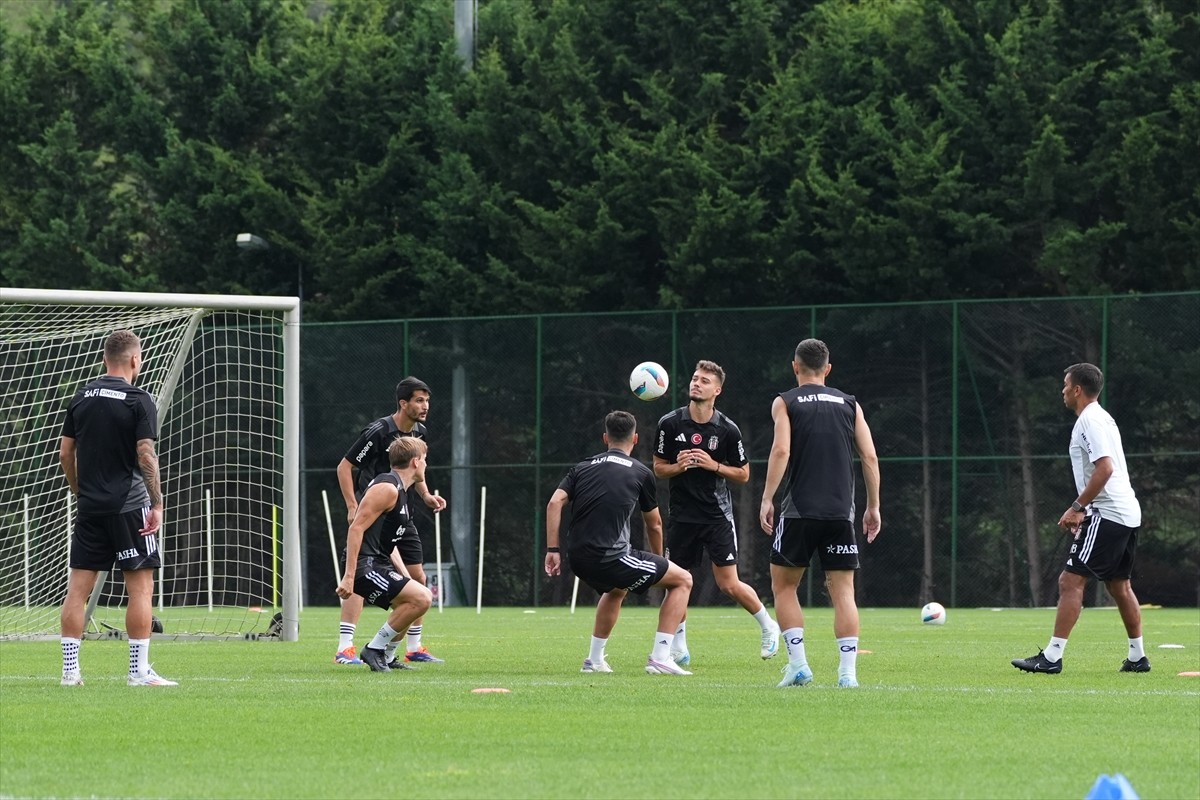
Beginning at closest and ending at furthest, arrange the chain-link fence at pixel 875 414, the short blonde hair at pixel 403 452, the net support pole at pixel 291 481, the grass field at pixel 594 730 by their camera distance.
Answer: the grass field at pixel 594 730
the short blonde hair at pixel 403 452
the net support pole at pixel 291 481
the chain-link fence at pixel 875 414

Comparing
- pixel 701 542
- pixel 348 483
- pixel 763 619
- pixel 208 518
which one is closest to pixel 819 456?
pixel 701 542

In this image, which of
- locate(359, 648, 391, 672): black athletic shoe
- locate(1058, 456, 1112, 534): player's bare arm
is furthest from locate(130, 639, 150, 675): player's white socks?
locate(1058, 456, 1112, 534): player's bare arm

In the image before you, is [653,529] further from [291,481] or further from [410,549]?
[291,481]

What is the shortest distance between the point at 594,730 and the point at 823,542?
8.91ft

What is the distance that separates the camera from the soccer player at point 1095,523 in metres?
12.3

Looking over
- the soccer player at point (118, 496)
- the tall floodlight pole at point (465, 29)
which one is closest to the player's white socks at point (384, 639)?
the soccer player at point (118, 496)

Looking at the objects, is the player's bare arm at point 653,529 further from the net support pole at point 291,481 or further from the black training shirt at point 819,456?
the net support pole at point 291,481

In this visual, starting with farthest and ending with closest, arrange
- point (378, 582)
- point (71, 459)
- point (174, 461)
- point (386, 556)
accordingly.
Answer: point (174, 461) → point (386, 556) → point (378, 582) → point (71, 459)

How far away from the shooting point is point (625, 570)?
12008 mm

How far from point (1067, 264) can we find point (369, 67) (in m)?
13.1

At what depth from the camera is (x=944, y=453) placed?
26469 mm

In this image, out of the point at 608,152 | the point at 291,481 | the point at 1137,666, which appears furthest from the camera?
the point at 608,152

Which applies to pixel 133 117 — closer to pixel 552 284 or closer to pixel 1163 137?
pixel 552 284

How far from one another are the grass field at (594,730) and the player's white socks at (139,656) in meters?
0.12
